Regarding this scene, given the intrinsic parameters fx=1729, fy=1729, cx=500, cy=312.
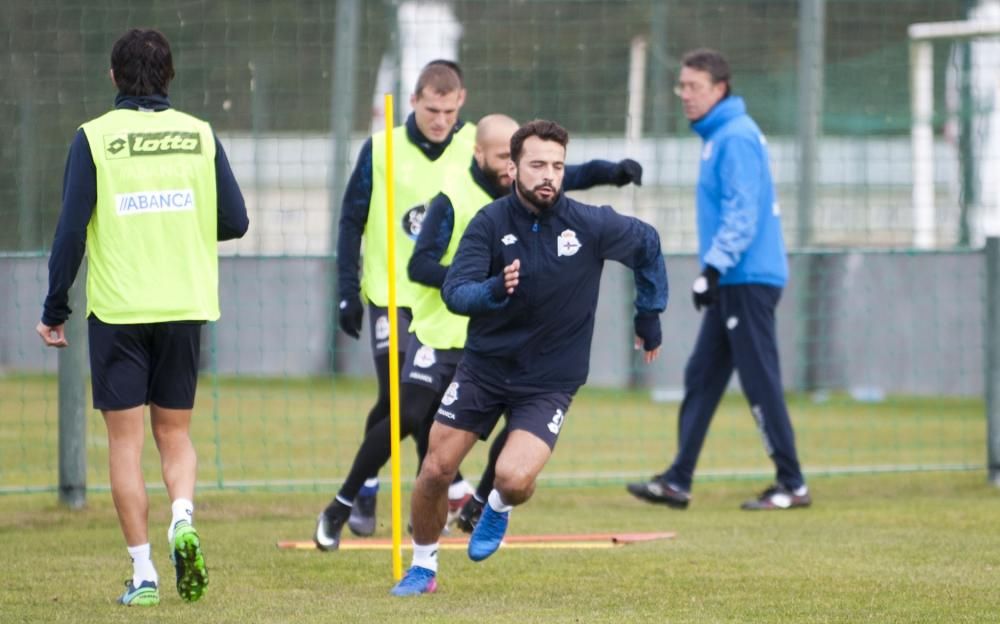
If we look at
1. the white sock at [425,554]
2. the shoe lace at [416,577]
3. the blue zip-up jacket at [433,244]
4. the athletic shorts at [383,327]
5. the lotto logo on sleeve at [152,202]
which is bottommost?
the shoe lace at [416,577]

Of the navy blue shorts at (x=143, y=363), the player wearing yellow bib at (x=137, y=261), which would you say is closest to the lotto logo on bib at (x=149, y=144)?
the player wearing yellow bib at (x=137, y=261)

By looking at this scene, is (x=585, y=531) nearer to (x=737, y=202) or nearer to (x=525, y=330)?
(x=737, y=202)

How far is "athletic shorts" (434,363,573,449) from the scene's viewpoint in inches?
259

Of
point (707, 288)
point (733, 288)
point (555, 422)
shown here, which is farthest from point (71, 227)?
point (733, 288)

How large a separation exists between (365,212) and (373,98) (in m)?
3.52

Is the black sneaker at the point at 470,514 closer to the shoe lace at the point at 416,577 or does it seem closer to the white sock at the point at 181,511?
the shoe lace at the point at 416,577

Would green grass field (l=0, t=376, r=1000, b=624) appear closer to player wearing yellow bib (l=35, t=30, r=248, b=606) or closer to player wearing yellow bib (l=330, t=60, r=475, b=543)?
player wearing yellow bib (l=35, t=30, r=248, b=606)

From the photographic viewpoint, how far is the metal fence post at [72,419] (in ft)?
29.9

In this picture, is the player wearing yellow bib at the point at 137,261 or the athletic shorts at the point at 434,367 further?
the athletic shorts at the point at 434,367

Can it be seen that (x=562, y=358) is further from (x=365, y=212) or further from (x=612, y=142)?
(x=612, y=142)

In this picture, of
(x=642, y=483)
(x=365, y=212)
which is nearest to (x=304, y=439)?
(x=642, y=483)

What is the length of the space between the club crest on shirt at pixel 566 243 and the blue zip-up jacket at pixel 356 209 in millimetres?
1859

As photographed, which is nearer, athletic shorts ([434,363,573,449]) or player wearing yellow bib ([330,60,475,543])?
athletic shorts ([434,363,573,449])

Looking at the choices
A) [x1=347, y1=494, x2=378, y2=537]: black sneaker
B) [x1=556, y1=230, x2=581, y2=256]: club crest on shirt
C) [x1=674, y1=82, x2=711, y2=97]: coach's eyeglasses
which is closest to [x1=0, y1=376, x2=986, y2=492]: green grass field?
[x1=347, y1=494, x2=378, y2=537]: black sneaker
